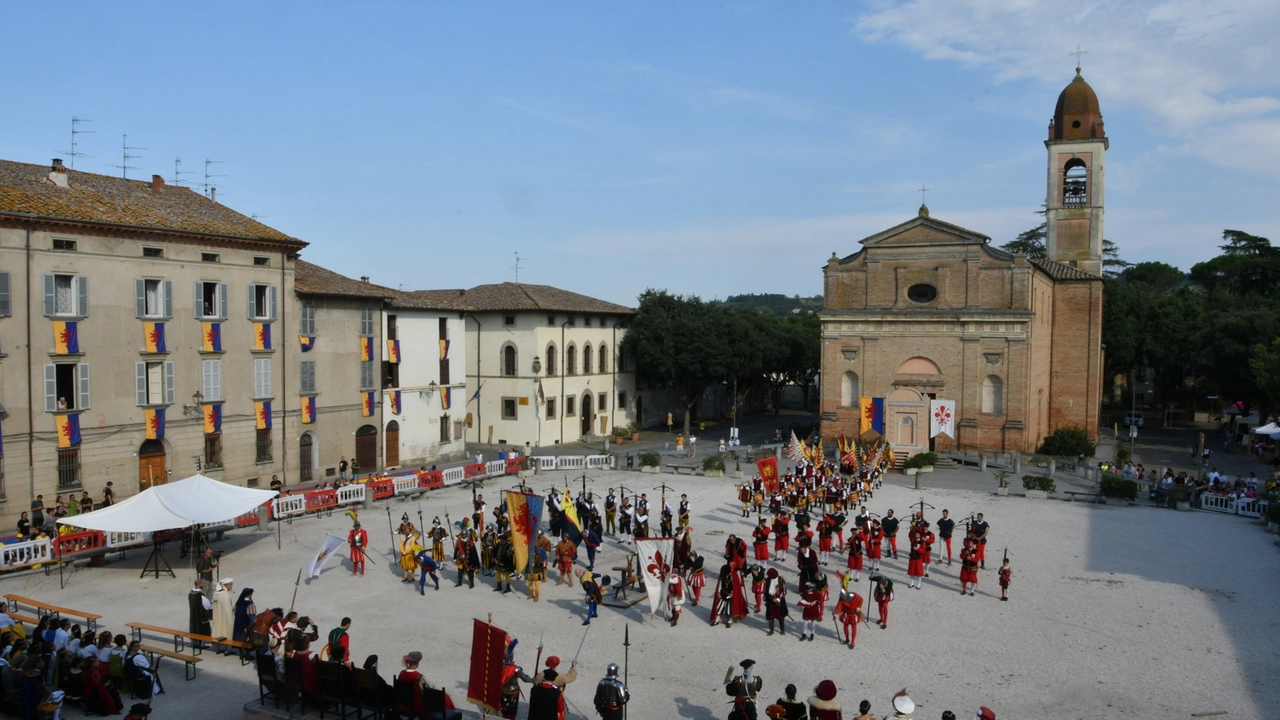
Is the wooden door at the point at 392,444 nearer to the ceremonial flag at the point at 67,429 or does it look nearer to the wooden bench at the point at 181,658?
the ceremonial flag at the point at 67,429

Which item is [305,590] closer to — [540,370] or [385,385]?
[385,385]

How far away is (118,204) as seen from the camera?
106 ft

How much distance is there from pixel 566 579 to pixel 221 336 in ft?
65.4

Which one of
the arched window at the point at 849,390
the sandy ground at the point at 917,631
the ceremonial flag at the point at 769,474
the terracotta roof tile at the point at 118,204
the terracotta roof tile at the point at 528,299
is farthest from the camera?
the terracotta roof tile at the point at 528,299

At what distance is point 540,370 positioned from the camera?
50.9 meters

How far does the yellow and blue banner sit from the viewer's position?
29.2 metres

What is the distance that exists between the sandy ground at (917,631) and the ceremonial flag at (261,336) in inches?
435

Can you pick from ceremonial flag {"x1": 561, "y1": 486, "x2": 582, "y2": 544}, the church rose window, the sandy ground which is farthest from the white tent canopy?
the church rose window

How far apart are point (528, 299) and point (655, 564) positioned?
34509mm

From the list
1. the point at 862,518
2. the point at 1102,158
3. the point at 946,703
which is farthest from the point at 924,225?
the point at 946,703

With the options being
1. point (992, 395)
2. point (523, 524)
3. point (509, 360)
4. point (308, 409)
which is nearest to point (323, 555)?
point (523, 524)

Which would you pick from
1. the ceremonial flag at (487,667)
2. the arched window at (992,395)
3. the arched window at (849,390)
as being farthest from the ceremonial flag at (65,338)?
the arched window at (992,395)

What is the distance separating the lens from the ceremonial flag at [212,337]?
3372 cm

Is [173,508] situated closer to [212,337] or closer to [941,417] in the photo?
[212,337]
